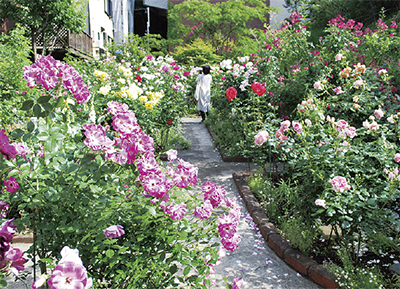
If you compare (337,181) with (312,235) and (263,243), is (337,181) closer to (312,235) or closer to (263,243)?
(312,235)

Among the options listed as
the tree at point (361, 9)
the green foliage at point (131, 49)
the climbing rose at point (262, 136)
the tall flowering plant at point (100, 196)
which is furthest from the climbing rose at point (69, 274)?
the tree at point (361, 9)

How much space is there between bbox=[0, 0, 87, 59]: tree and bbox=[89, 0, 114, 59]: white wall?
718 centimetres

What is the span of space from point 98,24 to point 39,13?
33.9 feet

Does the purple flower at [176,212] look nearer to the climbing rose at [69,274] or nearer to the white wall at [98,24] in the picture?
the climbing rose at [69,274]

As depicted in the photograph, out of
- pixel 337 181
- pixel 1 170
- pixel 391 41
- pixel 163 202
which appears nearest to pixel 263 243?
pixel 337 181

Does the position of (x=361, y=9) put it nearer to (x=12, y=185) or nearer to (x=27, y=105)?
(x=27, y=105)

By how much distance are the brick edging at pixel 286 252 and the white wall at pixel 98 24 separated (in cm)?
1522

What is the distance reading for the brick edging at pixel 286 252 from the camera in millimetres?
2500

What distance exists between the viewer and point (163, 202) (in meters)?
1.55

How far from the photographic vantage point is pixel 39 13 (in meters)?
9.10

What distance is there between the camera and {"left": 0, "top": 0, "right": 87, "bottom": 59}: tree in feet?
29.1

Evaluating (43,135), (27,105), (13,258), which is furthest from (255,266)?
(27,105)

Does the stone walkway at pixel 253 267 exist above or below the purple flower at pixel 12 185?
below

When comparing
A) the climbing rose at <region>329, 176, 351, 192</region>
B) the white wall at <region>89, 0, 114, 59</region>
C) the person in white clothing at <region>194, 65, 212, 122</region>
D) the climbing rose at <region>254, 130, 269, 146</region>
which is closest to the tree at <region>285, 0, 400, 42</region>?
the person in white clothing at <region>194, 65, 212, 122</region>
